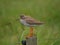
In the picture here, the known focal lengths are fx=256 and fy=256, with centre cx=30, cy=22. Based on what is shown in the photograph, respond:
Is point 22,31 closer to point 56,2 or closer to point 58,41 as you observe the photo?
point 58,41

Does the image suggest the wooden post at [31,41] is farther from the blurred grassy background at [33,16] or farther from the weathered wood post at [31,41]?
the blurred grassy background at [33,16]

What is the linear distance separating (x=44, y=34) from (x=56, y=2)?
3.86ft

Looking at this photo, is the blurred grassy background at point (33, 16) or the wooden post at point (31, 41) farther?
the blurred grassy background at point (33, 16)

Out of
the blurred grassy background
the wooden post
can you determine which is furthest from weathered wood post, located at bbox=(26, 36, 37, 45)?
the blurred grassy background

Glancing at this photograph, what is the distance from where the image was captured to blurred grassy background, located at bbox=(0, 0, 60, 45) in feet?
14.6

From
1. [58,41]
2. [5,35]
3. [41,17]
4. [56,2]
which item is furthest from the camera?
[56,2]

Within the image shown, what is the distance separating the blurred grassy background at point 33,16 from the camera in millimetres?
4461

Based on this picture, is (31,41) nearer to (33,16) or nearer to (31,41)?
(31,41)

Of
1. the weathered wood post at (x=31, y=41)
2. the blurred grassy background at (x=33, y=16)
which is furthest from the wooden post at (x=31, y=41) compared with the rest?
the blurred grassy background at (x=33, y=16)

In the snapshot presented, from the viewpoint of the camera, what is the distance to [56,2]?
5398 millimetres

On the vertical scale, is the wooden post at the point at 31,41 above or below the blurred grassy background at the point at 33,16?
below

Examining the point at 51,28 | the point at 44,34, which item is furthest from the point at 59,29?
the point at 44,34

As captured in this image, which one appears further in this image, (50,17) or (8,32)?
(50,17)

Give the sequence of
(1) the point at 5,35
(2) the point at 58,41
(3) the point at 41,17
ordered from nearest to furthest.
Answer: (2) the point at 58,41 → (1) the point at 5,35 → (3) the point at 41,17
